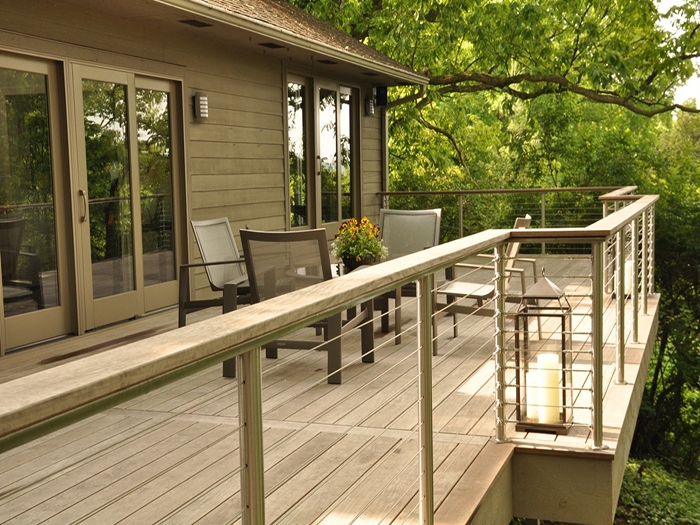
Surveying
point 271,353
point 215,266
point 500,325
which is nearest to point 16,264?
point 215,266

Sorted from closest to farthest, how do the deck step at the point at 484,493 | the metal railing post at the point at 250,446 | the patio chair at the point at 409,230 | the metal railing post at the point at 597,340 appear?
the metal railing post at the point at 250,446 → the deck step at the point at 484,493 → the metal railing post at the point at 597,340 → the patio chair at the point at 409,230

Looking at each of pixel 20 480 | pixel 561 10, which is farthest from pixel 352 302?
pixel 561 10

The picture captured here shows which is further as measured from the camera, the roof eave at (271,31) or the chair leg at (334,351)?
the roof eave at (271,31)

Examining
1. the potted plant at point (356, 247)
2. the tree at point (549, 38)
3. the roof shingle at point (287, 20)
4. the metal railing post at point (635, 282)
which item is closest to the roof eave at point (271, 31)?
the roof shingle at point (287, 20)

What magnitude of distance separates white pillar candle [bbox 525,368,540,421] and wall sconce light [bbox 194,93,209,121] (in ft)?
15.1

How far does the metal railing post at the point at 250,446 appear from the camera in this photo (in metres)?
1.48

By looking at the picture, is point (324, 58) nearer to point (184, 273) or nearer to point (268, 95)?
point (268, 95)

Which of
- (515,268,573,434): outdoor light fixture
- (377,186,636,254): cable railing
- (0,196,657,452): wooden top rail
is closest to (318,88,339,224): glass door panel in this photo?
(377,186,636,254): cable railing

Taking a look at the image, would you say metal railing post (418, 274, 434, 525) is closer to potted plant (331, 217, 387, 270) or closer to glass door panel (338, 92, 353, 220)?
potted plant (331, 217, 387, 270)

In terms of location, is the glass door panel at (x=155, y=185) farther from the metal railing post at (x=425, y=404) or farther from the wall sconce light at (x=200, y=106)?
the metal railing post at (x=425, y=404)

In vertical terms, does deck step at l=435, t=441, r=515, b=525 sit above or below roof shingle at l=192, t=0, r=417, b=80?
below

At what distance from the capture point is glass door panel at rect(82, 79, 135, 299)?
241 inches

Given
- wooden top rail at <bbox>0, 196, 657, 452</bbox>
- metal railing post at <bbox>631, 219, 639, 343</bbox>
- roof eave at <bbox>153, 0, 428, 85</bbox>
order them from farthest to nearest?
1. roof eave at <bbox>153, 0, 428, 85</bbox>
2. metal railing post at <bbox>631, 219, 639, 343</bbox>
3. wooden top rail at <bbox>0, 196, 657, 452</bbox>

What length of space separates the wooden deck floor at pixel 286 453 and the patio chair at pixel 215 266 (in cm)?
55
